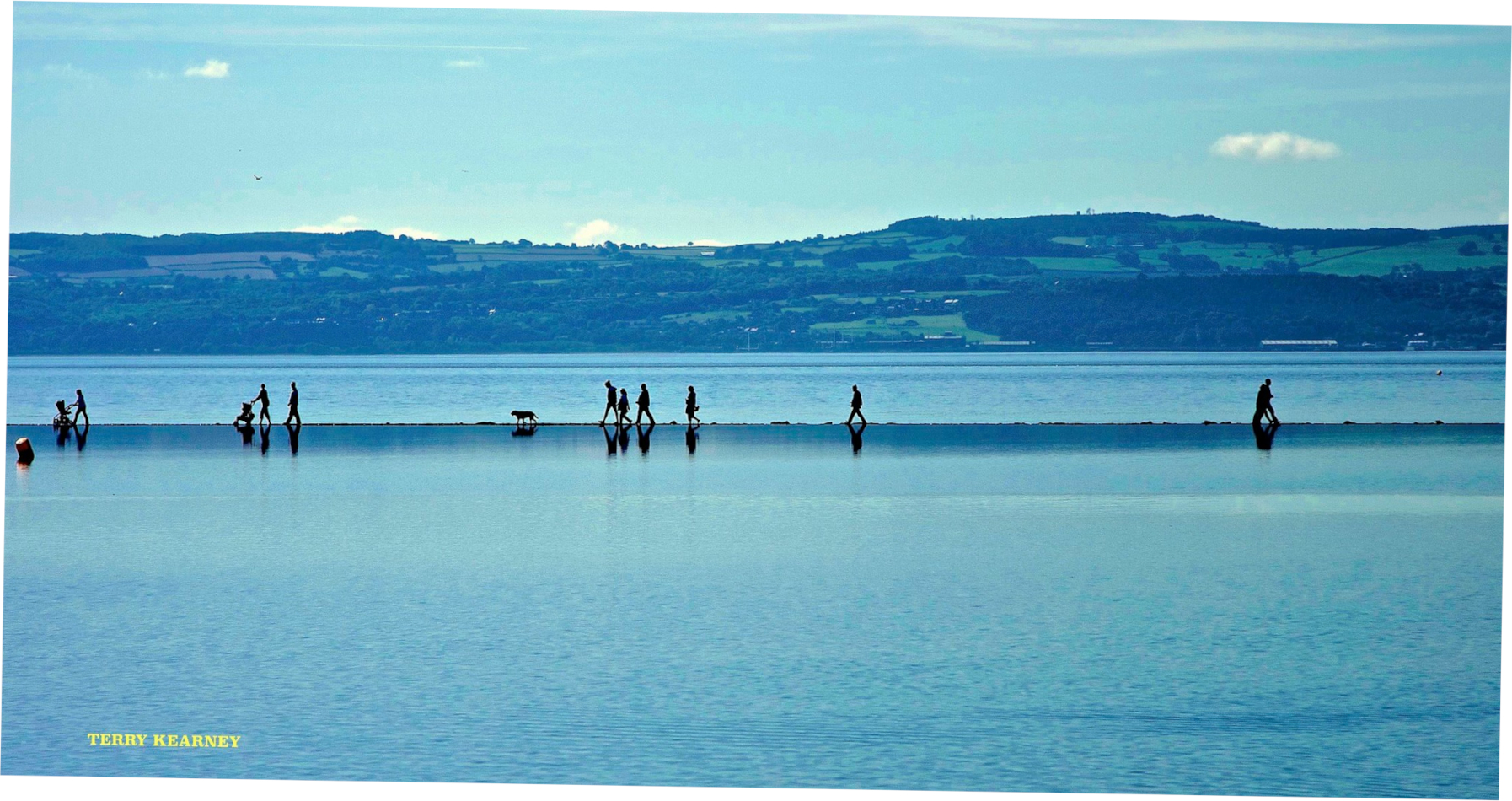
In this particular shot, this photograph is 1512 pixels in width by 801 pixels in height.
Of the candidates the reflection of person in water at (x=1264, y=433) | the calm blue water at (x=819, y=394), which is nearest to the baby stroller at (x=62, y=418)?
the calm blue water at (x=819, y=394)

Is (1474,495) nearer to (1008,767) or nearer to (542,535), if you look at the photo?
(542,535)

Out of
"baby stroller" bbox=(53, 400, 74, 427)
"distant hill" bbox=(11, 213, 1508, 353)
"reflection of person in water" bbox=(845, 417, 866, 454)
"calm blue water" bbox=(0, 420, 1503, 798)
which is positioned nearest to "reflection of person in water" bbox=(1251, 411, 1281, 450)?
"reflection of person in water" bbox=(845, 417, 866, 454)

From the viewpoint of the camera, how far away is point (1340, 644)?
1211 centimetres

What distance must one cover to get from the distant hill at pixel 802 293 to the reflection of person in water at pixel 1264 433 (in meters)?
84.6

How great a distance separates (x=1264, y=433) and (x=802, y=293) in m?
136

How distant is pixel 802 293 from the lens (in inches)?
6914

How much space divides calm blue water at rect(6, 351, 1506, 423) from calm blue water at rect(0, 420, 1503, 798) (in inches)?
1470

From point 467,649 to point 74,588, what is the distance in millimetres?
4599

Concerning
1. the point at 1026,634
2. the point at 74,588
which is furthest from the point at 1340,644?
the point at 74,588

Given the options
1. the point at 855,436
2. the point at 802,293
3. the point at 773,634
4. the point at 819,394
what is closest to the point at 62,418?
the point at 855,436

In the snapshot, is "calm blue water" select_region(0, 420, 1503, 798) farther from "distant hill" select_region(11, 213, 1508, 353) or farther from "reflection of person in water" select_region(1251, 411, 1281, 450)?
"distant hill" select_region(11, 213, 1508, 353)

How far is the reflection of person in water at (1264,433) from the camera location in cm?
3506

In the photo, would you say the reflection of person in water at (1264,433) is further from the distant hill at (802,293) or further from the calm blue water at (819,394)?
the distant hill at (802,293)

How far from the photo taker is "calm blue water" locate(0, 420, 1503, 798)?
9547 millimetres
